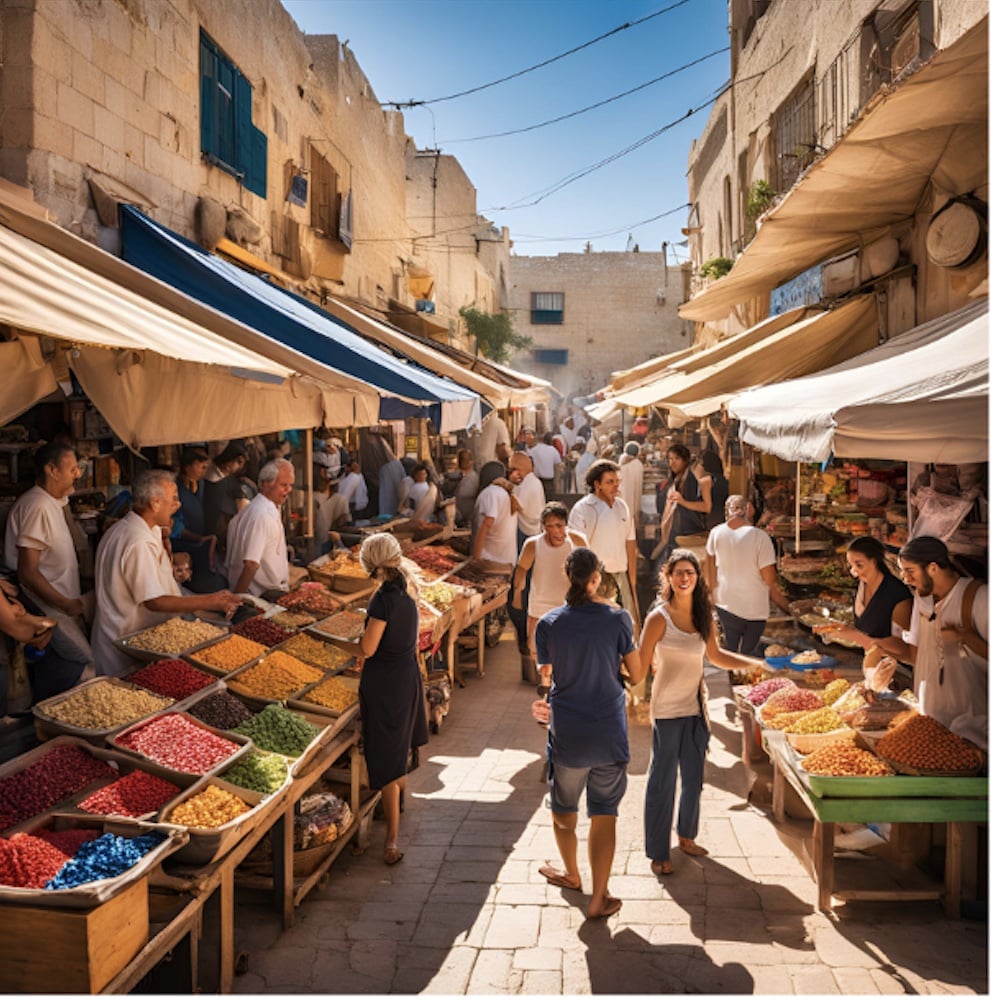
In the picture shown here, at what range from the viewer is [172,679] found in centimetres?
505

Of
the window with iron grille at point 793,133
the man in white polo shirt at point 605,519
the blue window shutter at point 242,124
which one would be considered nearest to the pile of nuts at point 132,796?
the man in white polo shirt at point 605,519

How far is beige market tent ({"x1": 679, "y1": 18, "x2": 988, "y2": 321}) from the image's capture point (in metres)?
5.16

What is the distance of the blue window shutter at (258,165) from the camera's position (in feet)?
32.5

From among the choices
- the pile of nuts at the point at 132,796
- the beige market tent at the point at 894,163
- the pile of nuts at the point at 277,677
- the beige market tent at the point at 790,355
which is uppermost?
the beige market tent at the point at 894,163

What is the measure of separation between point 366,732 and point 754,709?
2485 mm

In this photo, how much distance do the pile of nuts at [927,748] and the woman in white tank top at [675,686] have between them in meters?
0.96

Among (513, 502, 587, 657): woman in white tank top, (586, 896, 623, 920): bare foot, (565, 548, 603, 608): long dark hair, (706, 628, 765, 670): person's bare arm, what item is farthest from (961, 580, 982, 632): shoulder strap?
(513, 502, 587, 657): woman in white tank top

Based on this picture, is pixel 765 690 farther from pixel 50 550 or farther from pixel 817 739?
pixel 50 550

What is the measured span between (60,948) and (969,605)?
13.8 ft

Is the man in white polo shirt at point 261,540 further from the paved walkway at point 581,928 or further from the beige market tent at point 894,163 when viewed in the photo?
the beige market tent at point 894,163

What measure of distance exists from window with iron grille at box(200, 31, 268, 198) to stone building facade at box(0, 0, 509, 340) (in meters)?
0.02

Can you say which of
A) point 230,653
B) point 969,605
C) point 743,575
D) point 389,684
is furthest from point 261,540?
point 969,605

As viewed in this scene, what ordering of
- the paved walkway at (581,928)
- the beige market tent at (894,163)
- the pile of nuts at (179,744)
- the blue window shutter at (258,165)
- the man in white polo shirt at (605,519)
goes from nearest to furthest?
the paved walkway at (581,928)
the pile of nuts at (179,744)
the beige market tent at (894,163)
the man in white polo shirt at (605,519)
the blue window shutter at (258,165)

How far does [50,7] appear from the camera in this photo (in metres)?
6.19
